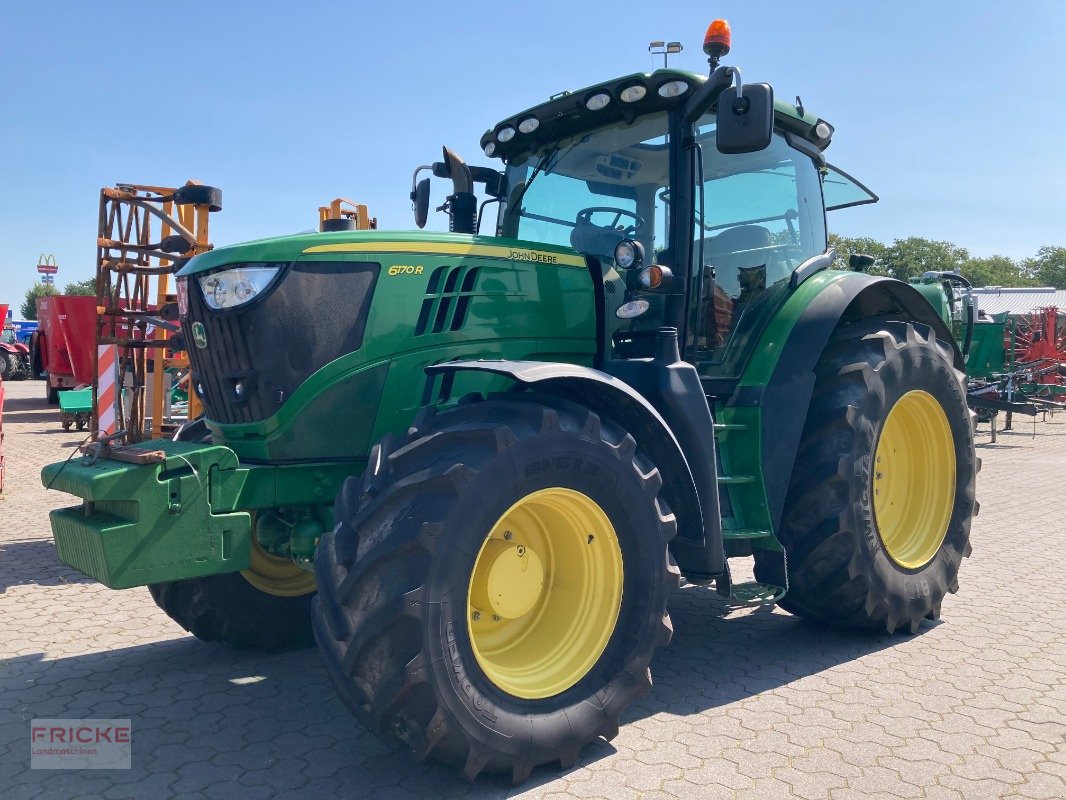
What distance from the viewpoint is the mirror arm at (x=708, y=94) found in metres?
3.70

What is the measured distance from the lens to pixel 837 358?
14.7 ft

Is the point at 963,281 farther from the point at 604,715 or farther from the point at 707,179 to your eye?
the point at 604,715

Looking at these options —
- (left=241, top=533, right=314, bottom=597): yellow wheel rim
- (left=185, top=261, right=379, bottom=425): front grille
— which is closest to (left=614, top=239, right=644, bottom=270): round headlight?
(left=185, top=261, right=379, bottom=425): front grille

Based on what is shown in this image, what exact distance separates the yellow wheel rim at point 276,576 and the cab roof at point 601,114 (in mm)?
2485

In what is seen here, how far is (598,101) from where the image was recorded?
165 inches

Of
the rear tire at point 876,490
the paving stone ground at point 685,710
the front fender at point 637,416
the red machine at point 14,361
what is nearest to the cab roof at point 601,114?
the rear tire at point 876,490

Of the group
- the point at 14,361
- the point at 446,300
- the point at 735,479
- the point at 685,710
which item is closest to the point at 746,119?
the point at 446,300

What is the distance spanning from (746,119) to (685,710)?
249 cm

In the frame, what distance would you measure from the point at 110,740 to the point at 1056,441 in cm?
→ 1686

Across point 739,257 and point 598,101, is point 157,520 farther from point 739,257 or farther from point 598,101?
point 739,257

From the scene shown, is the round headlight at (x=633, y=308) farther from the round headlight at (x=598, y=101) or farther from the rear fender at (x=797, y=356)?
the round headlight at (x=598, y=101)

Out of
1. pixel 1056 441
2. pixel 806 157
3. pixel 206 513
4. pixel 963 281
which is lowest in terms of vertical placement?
pixel 1056 441

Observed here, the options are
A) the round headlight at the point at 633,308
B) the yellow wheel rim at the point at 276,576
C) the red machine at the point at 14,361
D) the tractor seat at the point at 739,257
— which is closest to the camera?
the round headlight at the point at 633,308

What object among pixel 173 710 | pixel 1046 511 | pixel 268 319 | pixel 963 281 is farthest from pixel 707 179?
pixel 1046 511
